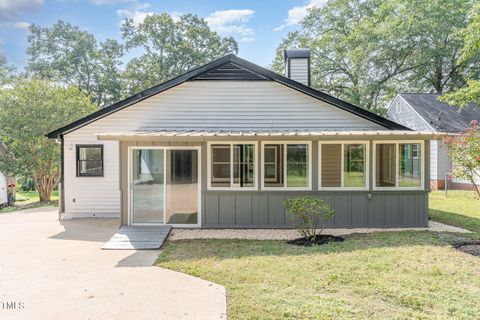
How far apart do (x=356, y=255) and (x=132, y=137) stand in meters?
6.22

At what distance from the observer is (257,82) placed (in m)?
10.8

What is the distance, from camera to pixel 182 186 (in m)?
9.12

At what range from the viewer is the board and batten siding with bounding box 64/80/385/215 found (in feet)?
34.8

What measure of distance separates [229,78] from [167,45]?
80.2 ft

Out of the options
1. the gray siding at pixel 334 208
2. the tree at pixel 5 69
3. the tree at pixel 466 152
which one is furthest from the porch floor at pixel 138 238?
the tree at pixel 5 69

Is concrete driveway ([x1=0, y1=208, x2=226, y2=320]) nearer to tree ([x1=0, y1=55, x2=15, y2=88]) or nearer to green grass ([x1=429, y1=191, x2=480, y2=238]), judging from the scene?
green grass ([x1=429, y1=191, x2=480, y2=238])

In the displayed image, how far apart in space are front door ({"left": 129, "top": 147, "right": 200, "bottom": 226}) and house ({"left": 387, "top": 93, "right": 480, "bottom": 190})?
13.6 m

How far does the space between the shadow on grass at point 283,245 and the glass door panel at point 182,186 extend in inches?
61.3

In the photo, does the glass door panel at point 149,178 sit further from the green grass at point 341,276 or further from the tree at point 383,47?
the tree at point 383,47

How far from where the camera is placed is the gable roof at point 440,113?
17922 mm

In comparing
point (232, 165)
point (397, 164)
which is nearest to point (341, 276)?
point (232, 165)

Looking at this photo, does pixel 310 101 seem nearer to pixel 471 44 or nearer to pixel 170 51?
pixel 471 44

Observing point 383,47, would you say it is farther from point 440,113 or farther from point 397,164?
point 397,164

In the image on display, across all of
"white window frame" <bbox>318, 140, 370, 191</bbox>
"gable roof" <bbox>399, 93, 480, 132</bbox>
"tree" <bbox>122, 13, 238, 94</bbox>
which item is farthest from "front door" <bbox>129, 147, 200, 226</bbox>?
"tree" <bbox>122, 13, 238, 94</bbox>
